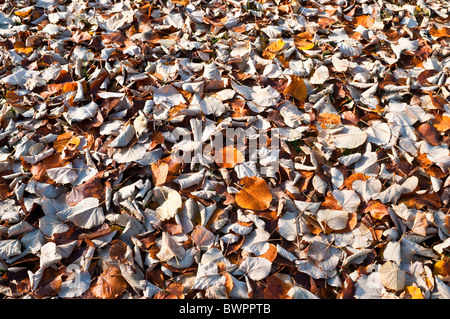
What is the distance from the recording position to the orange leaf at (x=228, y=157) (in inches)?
69.7

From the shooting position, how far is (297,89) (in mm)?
2104

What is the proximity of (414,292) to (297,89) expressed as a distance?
3.95ft

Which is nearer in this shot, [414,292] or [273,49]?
[414,292]

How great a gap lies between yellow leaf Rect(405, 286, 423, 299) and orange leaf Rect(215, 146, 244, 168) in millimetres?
903

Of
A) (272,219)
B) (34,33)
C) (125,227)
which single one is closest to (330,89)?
(272,219)

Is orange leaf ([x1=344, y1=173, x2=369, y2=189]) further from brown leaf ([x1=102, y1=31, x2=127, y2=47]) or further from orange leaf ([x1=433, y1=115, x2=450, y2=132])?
brown leaf ([x1=102, y1=31, x2=127, y2=47])

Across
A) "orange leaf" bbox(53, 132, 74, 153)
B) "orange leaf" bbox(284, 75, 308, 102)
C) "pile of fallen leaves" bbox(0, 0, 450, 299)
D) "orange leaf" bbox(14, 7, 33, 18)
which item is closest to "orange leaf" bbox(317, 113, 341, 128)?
"pile of fallen leaves" bbox(0, 0, 450, 299)

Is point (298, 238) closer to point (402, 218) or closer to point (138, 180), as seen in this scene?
point (402, 218)

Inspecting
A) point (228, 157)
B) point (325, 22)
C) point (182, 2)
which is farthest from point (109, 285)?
point (325, 22)

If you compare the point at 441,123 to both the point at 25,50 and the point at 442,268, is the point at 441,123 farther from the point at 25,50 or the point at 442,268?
the point at 25,50

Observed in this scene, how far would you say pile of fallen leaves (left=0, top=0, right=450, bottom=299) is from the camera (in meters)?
1.50

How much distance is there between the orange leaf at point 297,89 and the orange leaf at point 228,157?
0.54m

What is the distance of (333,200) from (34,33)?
226 cm

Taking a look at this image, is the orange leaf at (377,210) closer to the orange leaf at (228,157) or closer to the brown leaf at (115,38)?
the orange leaf at (228,157)
